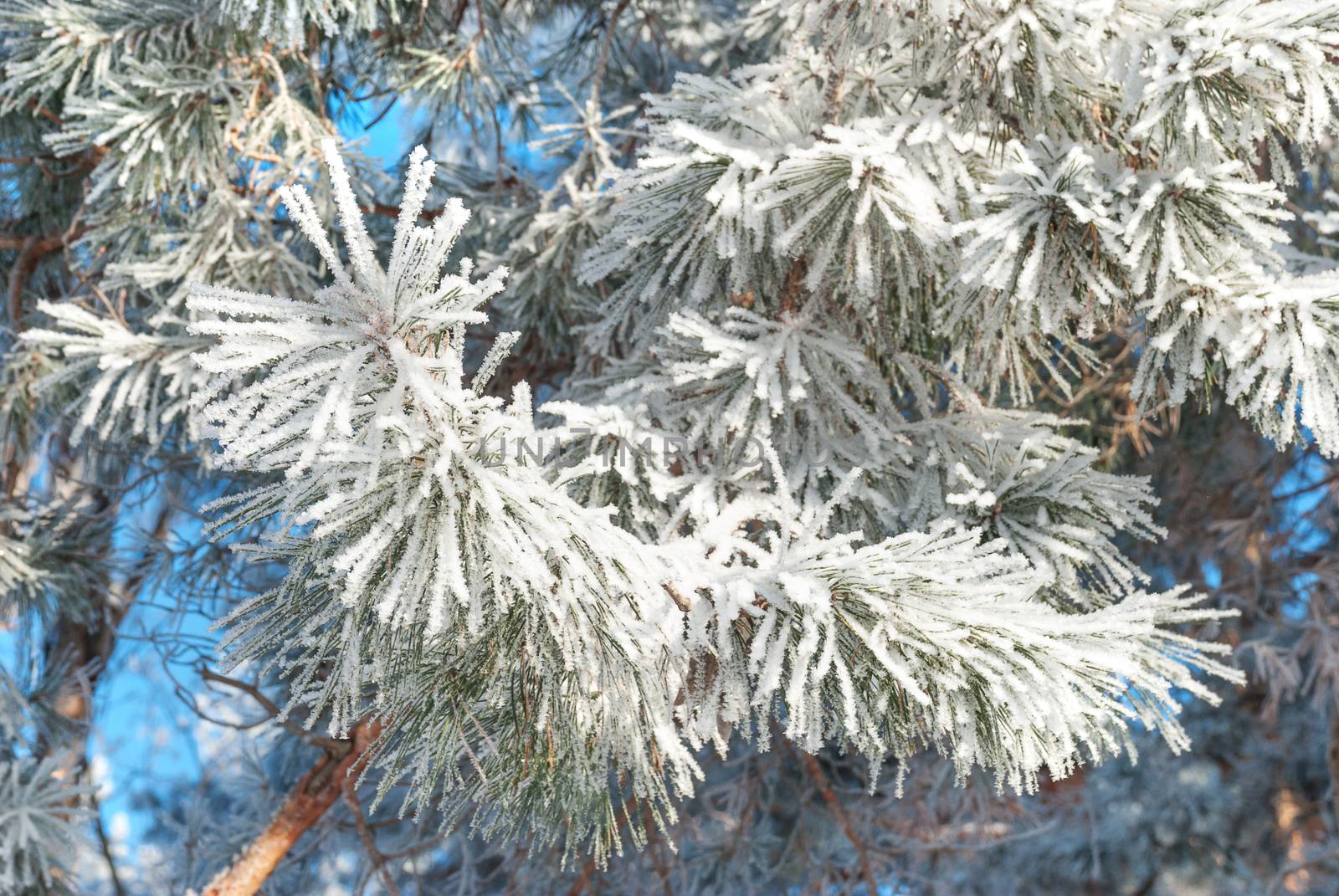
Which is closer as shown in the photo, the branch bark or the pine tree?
the pine tree

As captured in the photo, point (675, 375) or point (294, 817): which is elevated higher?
point (675, 375)

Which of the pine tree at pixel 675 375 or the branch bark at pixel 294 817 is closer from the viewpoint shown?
the pine tree at pixel 675 375

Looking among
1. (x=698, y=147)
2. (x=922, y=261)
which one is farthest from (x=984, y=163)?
(x=698, y=147)

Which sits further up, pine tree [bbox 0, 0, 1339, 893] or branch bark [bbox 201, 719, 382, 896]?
pine tree [bbox 0, 0, 1339, 893]

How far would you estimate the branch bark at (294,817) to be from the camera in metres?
2.23

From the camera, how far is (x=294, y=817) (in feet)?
7.63

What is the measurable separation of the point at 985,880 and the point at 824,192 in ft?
14.4

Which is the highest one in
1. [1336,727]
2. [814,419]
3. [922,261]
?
[922,261]

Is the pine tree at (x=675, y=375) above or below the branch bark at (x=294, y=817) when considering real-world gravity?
above

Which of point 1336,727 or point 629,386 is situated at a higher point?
point 629,386

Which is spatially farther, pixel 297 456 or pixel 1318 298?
pixel 1318 298

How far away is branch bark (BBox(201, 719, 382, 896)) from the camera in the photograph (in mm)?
2234

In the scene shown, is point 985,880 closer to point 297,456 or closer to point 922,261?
point 922,261

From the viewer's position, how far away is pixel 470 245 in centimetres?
255
